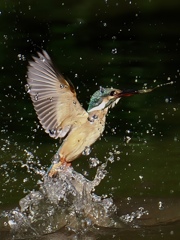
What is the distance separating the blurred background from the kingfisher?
0.60ft

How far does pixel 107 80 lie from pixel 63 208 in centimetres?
353

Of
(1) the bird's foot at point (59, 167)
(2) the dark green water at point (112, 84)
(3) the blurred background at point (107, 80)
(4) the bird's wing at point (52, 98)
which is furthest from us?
(3) the blurred background at point (107, 80)

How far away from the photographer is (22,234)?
5.66 m

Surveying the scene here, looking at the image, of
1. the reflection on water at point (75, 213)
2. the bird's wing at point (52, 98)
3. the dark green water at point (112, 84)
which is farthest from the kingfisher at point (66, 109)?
the dark green water at point (112, 84)

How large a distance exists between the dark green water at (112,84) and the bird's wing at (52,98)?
52cm

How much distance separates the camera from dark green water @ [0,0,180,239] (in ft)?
21.6

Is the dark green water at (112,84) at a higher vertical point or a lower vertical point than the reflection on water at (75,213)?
higher

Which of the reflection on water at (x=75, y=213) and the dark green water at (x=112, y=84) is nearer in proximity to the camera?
the reflection on water at (x=75, y=213)

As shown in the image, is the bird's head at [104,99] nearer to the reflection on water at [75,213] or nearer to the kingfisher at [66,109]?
the kingfisher at [66,109]

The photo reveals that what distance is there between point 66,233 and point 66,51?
5291 millimetres

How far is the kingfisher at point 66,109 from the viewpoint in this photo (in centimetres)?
604

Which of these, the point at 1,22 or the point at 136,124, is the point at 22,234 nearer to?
the point at 136,124

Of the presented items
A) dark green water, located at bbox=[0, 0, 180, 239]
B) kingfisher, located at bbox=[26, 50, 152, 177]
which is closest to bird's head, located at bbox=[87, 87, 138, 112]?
kingfisher, located at bbox=[26, 50, 152, 177]

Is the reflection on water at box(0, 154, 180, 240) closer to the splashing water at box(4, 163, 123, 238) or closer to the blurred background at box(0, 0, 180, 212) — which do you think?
the splashing water at box(4, 163, 123, 238)
